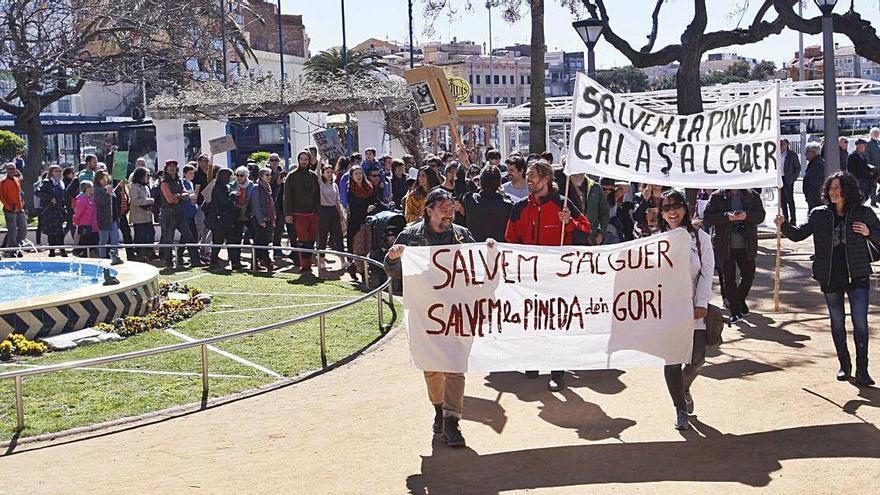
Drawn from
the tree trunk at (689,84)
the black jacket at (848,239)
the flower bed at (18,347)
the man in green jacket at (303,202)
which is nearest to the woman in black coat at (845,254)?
the black jacket at (848,239)

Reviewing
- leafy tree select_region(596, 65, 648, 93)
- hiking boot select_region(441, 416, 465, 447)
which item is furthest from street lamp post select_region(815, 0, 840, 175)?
leafy tree select_region(596, 65, 648, 93)

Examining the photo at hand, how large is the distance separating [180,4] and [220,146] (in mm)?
13821

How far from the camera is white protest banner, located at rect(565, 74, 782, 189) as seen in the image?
30.3 ft

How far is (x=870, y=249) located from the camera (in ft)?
30.5

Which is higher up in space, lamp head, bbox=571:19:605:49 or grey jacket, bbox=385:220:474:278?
lamp head, bbox=571:19:605:49

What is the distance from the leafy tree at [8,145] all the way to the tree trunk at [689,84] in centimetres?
2870

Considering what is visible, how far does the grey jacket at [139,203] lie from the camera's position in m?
20.2

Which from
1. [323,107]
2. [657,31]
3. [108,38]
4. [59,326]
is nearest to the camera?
[59,326]

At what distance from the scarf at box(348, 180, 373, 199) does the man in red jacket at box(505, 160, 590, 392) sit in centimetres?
809

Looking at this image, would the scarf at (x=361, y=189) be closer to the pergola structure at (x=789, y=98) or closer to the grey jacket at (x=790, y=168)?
the grey jacket at (x=790, y=168)

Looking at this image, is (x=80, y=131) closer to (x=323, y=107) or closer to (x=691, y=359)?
(x=323, y=107)

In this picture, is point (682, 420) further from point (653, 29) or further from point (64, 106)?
point (64, 106)

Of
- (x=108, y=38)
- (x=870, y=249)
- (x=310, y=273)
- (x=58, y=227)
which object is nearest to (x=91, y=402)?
(x=870, y=249)

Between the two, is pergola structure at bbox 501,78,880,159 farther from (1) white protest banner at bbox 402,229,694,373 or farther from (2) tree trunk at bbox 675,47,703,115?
(1) white protest banner at bbox 402,229,694,373
